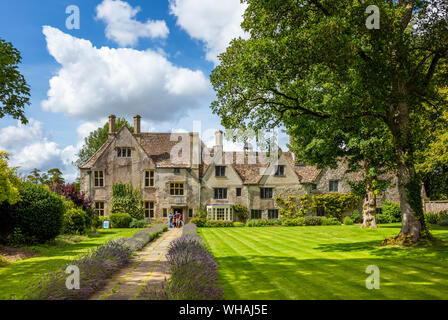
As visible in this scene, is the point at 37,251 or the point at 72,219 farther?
the point at 72,219

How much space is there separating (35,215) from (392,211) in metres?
37.9

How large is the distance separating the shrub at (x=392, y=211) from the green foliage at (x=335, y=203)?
347 cm

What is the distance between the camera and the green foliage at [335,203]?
1629 inches

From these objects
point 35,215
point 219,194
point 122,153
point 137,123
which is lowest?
point 35,215

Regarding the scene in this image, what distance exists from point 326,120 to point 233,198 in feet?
87.2

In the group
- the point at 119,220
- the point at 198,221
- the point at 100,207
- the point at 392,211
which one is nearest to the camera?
the point at 119,220

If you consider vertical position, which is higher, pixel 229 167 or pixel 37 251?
pixel 229 167

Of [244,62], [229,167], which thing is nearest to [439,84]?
[244,62]

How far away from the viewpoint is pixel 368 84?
46.3 ft

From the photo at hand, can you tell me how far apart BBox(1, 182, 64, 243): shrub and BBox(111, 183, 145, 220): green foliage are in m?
20.8

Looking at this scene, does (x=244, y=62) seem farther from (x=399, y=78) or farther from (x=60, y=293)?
(x=60, y=293)

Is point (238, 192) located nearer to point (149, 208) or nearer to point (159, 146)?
point (149, 208)

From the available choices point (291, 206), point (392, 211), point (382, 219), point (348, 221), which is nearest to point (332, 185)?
point (348, 221)

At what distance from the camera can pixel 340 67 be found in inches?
559
